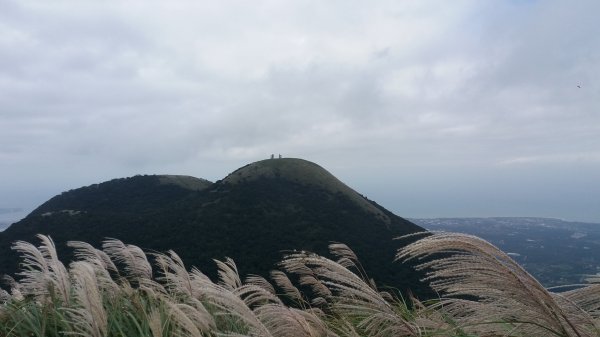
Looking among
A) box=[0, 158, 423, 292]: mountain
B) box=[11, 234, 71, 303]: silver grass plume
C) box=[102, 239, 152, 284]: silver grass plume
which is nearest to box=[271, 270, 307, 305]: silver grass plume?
box=[102, 239, 152, 284]: silver grass plume

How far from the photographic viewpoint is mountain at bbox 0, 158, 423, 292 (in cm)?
3381

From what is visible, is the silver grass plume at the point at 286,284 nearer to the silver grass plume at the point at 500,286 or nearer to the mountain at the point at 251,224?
the silver grass plume at the point at 500,286

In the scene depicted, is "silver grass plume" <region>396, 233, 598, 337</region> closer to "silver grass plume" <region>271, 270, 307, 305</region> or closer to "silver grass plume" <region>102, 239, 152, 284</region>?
"silver grass plume" <region>271, 270, 307, 305</region>

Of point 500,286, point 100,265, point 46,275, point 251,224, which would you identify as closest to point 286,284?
point 100,265

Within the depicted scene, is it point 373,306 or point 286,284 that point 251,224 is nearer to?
point 286,284

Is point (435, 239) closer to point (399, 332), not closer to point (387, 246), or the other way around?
point (399, 332)

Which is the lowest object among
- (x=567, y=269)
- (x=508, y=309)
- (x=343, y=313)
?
(x=567, y=269)

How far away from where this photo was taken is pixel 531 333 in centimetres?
229

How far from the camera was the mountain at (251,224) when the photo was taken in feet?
111

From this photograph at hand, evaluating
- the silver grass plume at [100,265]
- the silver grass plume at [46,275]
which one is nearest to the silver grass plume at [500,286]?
the silver grass plume at [46,275]

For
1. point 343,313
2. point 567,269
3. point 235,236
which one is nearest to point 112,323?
point 343,313

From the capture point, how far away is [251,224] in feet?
154

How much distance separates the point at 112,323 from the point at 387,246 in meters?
36.7

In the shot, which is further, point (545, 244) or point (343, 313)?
point (545, 244)
